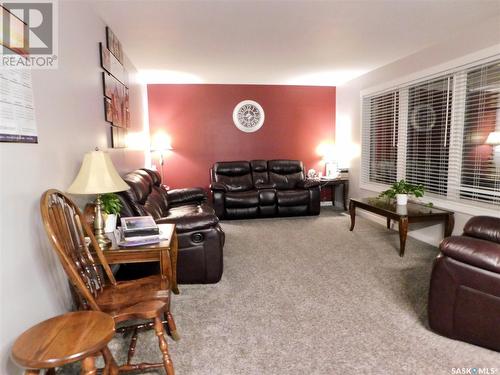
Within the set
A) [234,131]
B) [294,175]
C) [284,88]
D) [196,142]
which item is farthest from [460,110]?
[196,142]

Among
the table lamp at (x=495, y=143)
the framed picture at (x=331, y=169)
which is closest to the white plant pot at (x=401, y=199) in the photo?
the table lamp at (x=495, y=143)

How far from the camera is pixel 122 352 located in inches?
71.4

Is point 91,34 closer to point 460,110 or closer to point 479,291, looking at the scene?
point 479,291

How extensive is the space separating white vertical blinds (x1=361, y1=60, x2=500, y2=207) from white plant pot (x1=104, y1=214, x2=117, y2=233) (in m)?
3.33

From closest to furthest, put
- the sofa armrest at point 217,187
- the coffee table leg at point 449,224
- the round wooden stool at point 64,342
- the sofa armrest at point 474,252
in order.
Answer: the round wooden stool at point 64,342 < the sofa armrest at point 474,252 < the coffee table leg at point 449,224 < the sofa armrest at point 217,187

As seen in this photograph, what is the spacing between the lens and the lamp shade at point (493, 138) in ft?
9.49

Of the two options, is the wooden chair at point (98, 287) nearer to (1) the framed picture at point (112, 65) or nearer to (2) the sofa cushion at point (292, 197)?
(1) the framed picture at point (112, 65)

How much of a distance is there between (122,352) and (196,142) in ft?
14.4

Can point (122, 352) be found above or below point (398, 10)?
below

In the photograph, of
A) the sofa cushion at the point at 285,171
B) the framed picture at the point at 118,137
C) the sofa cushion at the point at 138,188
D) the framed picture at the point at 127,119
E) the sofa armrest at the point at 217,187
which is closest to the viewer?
the sofa cushion at the point at 138,188

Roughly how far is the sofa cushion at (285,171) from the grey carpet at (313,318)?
2191mm

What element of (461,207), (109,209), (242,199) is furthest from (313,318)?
(242,199)

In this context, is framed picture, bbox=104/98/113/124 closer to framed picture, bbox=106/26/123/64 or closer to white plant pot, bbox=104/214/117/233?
framed picture, bbox=106/26/123/64

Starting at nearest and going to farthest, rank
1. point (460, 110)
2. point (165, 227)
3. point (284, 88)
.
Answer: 1. point (165, 227)
2. point (460, 110)
3. point (284, 88)
